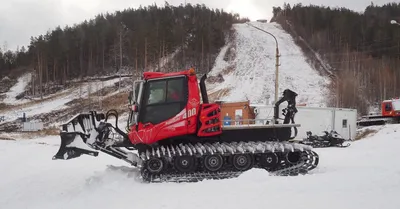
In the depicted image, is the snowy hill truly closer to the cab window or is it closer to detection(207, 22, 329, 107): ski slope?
detection(207, 22, 329, 107): ski slope

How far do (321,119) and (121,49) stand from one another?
177 feet

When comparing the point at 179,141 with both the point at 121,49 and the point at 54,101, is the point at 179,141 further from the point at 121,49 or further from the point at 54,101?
the point at 121,49

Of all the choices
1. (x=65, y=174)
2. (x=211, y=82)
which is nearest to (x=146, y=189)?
(x=65, y=174)

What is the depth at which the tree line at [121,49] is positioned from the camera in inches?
2696

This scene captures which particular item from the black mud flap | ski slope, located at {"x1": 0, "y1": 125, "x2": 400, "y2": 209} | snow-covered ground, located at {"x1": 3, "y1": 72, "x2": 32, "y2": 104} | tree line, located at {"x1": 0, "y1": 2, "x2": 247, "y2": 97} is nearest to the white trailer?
ski slope, located at {"x1": 0, "y1": 125, "x2": 400, "y2": 209}

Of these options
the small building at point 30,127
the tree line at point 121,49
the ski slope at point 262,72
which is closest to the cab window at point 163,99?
the ski slope at point 262,72

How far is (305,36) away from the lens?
90750 millimetres

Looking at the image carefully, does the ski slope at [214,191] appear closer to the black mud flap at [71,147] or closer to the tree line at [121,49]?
the black mud flap at [71,147]

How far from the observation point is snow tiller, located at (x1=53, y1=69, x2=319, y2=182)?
999cm

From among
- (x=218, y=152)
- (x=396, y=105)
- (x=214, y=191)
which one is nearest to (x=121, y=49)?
(x=396, y=105)

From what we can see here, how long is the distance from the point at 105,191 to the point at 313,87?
5276cm

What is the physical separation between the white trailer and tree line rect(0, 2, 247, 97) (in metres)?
38.3

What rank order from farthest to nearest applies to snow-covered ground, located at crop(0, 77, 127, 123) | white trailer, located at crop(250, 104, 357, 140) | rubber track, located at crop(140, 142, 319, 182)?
snow-covered ground, located at crop(0, 77, 127, 123), white trailer, located at crop(250, 104, 357, 140), rubber track, located at crop(140, 142, 319, 182)

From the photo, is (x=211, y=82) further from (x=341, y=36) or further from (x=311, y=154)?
(x=311, y=154)
